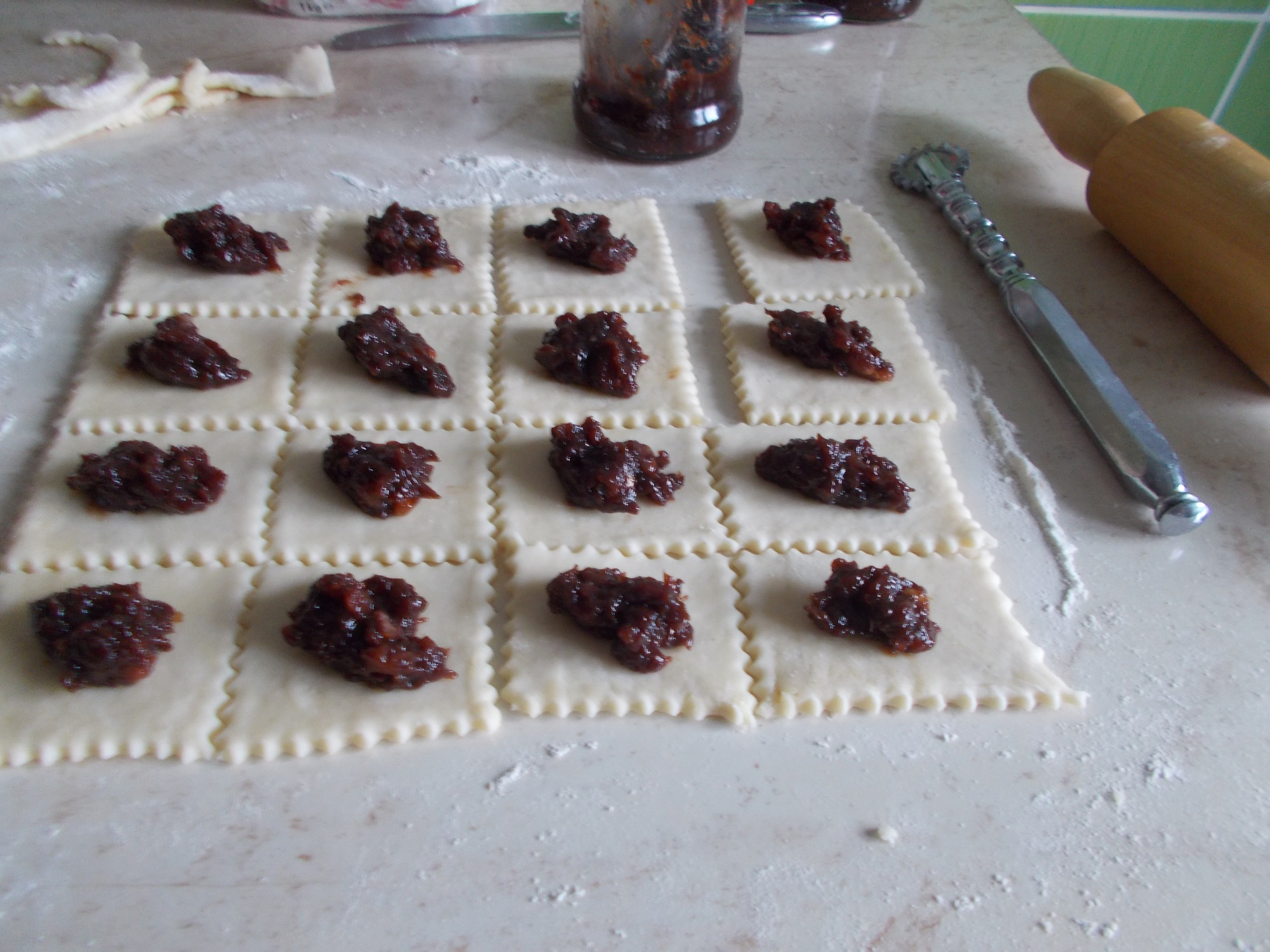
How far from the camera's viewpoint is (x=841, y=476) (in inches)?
94.1

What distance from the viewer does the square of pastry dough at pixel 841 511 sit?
7.72 feet

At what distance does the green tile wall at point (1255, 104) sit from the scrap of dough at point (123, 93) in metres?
5.37

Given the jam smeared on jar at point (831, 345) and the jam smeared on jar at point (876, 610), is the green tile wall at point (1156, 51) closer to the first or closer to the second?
the jam smeared on jar at point (831, 345)

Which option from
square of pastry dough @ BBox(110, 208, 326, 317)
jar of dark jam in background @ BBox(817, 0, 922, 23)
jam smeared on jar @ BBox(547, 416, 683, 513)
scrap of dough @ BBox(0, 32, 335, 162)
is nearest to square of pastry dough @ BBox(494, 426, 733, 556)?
jam smeared on jar @ BBox(547, 416, 683, 513)

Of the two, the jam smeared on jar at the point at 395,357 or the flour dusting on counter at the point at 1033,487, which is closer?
the flour dusting on counter at the point at 1033,487

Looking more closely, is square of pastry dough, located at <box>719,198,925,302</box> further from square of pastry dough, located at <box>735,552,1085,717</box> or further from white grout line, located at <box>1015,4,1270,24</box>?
white grout line, located at <box>1015,4,1270,24</box>

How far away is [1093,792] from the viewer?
1.94 metres

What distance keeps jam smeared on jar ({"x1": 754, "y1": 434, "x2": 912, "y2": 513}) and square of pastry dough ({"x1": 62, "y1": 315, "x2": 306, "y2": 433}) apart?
1403mm

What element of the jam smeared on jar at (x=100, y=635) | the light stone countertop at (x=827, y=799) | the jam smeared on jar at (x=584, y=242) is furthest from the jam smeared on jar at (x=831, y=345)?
the jam smeared on jar at (x=100, y=635)

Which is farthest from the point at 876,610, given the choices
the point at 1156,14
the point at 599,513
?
the point at 1156,14

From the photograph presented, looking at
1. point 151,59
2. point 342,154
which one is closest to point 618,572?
point 342,154

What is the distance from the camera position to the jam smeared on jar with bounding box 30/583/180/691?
1933 millimetres

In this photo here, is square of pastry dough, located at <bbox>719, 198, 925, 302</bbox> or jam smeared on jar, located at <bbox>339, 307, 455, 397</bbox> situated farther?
square of pastry dough, located at <bbox>719, 198, 925, 302</bbox>

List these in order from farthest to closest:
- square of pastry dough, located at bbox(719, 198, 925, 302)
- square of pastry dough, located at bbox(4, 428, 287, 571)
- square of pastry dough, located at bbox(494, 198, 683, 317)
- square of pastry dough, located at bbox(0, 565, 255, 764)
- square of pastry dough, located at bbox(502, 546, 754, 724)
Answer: square of pastry dough, located at bbox(719, 198, 925, 302), square of pastry dough, located at bbox(494, 198, 683, 317), square of pastry dough, located at bbox(4, 428, 287, 571), square of pastry dough, located at bbox(502, 546, 754, 724), square of pastry dough, located at bbox(0, 565, 255, 764)
